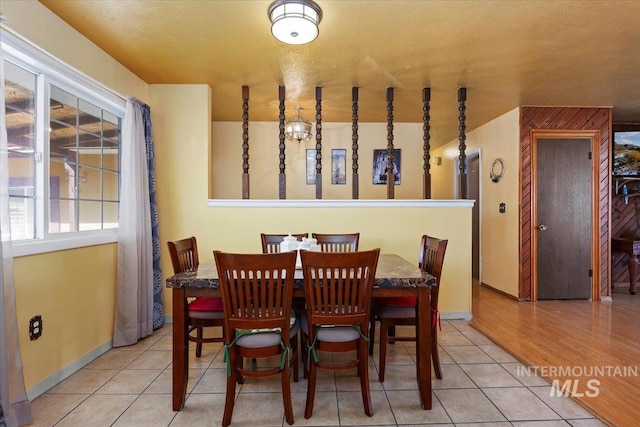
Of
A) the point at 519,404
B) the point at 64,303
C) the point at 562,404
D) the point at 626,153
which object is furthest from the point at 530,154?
the point at 64,303

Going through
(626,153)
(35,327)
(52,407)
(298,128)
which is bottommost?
(52,407)

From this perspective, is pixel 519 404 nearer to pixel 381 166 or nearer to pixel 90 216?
pixel 90 216

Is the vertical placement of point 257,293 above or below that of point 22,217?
below

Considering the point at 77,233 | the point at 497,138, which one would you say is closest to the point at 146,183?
the point at 77,233

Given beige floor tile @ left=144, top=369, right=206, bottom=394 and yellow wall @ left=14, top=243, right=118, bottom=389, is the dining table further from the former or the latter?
yellow wall @ left=14, top=243, right=118, bottom=389

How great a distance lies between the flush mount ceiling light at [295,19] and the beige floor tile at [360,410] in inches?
91.8

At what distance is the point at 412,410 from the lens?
1.88 meters

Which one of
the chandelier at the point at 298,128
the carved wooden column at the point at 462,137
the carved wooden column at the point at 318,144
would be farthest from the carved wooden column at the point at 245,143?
the carved wooden column at the point at 462,137

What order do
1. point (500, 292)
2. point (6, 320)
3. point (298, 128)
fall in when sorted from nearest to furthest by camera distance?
point (6, 320), point (298, 128), point (500, 292)

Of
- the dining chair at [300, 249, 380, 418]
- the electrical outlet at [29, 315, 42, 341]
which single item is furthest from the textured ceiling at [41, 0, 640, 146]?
the electrical outlet at [29, 315, 42, 341]

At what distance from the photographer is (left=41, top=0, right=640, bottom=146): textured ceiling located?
2.15 m

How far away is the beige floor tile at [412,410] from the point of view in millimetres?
1788

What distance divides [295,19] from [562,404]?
2808mm

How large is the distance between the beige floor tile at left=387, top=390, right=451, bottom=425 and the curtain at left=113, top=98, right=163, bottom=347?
2204mm
